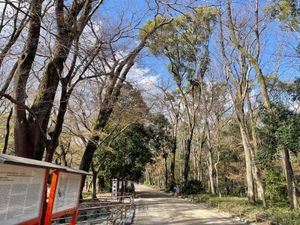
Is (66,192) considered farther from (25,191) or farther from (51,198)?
(25,191)

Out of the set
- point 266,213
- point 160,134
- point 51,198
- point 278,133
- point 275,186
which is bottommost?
point 266,213

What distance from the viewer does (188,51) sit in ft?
104

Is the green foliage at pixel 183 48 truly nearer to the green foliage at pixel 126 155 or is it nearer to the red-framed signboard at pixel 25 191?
the green foliage at pixel 126 155

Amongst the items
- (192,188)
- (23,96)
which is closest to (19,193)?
(23,96)

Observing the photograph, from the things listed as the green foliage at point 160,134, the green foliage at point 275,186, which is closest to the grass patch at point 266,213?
the green foliage at point 275,186

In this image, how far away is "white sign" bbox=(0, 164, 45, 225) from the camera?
3.53 m

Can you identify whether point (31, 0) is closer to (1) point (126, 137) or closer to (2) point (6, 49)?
(2) point (6, 49)

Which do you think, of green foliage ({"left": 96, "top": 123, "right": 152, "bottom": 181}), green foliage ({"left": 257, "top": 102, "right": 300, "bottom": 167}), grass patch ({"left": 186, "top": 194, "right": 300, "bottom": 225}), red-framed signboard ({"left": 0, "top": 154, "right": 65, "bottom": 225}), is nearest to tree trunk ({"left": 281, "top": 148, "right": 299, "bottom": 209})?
green foliage ({"left": 257, "top": 102, "right": 300, "bottom": 167})

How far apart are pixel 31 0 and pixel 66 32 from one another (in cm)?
132

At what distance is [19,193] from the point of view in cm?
393

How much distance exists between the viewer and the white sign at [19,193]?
11.6 feet

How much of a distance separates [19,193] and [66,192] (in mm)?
2252

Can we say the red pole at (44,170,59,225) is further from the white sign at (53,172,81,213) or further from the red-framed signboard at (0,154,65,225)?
the red-framed signboard at (0,154,65,225)

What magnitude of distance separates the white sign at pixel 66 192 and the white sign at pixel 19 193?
990mm
